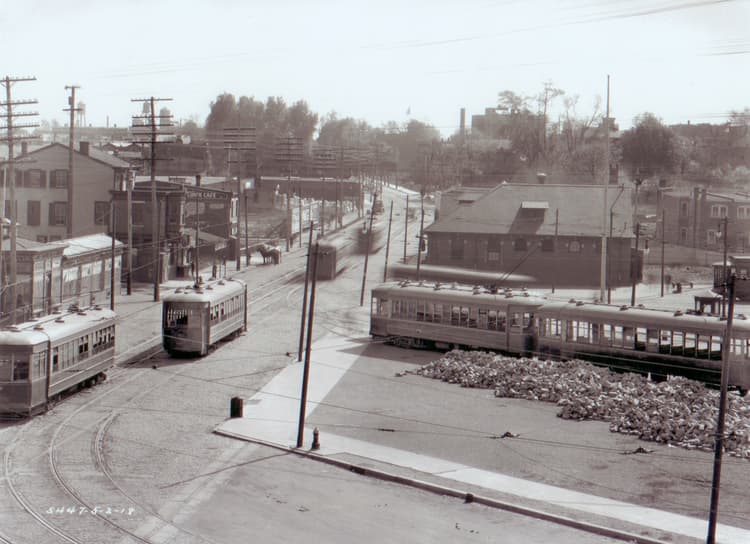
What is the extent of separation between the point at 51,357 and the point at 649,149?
74.4 metres

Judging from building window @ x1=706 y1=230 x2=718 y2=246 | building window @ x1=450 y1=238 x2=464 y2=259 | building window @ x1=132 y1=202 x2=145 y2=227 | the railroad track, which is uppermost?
building window @ x1=132 y1=202 x2=145 y2=227

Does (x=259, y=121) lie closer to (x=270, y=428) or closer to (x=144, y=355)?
(x=144, y=355)

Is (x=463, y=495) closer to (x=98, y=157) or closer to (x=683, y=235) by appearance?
(x=683, y=235)

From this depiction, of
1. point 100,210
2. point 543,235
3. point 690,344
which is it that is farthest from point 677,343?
point 100,210

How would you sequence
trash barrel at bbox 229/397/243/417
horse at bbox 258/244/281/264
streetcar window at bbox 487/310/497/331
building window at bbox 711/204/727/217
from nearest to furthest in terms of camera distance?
trash barrel at bbox 229/397/243/417
streetcar window at bbox 487/310/497/331
building window at bbox 711/204/727/217
horse at bbox 258/244/281/264

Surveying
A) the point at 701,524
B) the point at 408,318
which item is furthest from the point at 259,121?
the point at 701,524

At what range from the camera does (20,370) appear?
2597 cm

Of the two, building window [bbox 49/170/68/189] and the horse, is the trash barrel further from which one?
the horse

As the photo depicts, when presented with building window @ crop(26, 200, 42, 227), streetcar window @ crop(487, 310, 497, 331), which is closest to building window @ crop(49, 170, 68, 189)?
building window @ crop(26, 200, 42, 227)

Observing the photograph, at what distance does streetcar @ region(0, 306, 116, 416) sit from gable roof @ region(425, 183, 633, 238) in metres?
37.2

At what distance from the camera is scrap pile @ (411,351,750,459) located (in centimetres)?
2692

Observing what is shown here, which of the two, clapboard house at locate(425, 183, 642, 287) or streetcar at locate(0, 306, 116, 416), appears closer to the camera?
streetcar at locate(0, 306, 116, 416)

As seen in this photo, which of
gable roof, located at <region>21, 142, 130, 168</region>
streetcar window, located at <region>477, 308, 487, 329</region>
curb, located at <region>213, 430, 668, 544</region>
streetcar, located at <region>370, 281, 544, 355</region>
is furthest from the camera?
gable roof, located at <region>21, 142, 130, 168</region>

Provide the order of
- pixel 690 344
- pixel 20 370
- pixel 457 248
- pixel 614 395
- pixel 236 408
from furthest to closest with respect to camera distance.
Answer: pixel 457 248 < pixel 690 344 < pixel 614 395 < pixel 236 408 < pixel 20 370
